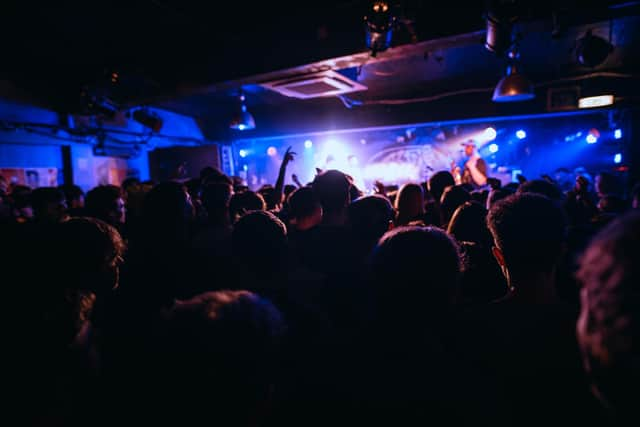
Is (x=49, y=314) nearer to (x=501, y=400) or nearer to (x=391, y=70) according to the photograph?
(x=501, y=400)

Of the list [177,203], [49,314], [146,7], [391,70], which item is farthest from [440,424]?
[391,70]

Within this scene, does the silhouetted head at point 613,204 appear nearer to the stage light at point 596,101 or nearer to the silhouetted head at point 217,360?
the stage light at point 596,101

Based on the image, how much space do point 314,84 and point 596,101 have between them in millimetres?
5022

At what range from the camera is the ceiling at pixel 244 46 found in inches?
165

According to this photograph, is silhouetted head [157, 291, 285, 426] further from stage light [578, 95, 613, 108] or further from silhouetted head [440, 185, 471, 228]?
stage light [578, 95, 613, 108]

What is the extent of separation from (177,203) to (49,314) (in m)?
1.26

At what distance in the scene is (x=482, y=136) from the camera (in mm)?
9688

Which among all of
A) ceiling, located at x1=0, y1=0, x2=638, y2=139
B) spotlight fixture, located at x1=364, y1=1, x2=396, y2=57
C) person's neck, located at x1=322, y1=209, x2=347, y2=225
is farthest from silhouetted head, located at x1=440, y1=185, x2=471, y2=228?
ceiling, located at x1=0, y1=0, x2=638, y2=139

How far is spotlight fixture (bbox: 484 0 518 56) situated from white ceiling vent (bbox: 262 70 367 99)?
2362 millimetres

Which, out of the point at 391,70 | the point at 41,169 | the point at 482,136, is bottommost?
the point at 41,169

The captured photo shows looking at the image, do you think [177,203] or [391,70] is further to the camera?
[391,70]

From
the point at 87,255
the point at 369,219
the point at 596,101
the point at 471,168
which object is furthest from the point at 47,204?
the point at 471,168

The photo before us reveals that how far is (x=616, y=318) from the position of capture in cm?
61

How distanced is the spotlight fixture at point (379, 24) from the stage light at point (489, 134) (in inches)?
262
